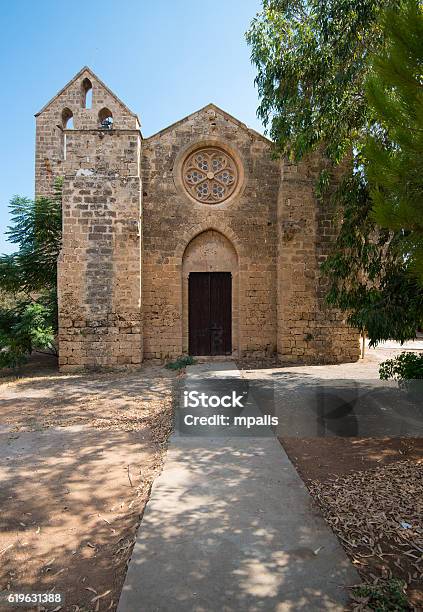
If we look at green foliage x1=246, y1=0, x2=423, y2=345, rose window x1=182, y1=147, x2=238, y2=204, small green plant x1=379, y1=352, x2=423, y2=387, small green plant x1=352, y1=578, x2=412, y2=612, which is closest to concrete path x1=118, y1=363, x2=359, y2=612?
small green plant x1=352, y1=578, x2=412, y2=612

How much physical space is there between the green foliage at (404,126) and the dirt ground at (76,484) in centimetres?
281

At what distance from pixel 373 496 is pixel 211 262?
26.3ft

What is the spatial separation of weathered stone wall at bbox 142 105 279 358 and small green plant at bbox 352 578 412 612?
8.33 metres

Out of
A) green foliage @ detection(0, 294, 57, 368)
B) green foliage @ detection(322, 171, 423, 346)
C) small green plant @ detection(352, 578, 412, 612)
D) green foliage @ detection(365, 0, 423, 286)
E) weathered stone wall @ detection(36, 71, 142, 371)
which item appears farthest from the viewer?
weathered stone wall @ detection(36, 71, 142, 371)

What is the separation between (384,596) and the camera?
203 centimetres

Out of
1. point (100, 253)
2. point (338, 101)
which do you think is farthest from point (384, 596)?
point (100, 253)

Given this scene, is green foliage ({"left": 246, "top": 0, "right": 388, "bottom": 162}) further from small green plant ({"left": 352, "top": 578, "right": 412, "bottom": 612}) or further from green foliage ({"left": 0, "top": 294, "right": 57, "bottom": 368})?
green foliage ({"left": 0, "top": 294, "right": 57, "bottom": 368})

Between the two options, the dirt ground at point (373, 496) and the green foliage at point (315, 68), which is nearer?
the dirt ground at point (373, 496)

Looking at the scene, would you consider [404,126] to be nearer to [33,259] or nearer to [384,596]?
[384,596]

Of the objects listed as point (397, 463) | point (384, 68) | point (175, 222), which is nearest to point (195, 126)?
point (175, 222)

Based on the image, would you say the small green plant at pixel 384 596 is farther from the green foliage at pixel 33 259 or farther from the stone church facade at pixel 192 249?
the green foliage at pixel 33 259

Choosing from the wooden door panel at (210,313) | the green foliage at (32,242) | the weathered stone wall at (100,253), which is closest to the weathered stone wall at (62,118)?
the green foliage at (32,242)

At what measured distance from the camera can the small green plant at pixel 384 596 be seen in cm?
198

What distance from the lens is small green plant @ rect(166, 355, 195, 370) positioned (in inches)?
379
